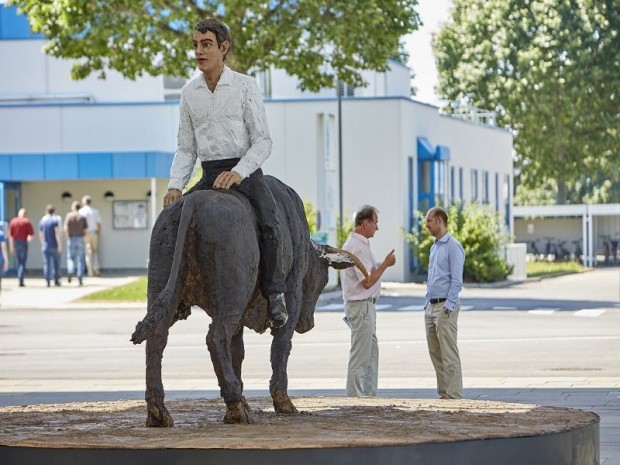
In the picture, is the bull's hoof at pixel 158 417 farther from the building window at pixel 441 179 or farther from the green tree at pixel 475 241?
the building window at pixel 441 179

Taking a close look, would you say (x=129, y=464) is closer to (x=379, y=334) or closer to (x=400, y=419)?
(x=400, y=419)

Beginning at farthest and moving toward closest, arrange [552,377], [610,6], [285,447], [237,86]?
1. [610,6]
2. [552,377]
3. [237,86]
4. [285,447]

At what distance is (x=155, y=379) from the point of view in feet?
33.6

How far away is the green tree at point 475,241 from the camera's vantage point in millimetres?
44469

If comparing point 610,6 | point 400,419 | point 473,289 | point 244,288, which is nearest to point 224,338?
point 244,288

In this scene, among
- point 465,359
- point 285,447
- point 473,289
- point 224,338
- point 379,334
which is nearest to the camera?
point 285,447

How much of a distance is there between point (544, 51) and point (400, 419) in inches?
2506

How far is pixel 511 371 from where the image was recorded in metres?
19.8

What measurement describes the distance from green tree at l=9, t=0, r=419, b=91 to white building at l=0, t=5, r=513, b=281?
22.3 ft

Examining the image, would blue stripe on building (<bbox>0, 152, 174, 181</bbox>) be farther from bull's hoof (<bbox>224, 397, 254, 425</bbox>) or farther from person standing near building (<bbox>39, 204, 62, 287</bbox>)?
bull's hoof (<bbox>224, 397, 254, 425</bbox>)

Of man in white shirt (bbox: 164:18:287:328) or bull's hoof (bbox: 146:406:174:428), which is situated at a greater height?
man in white shirt (bbox: 164:18:287:328)

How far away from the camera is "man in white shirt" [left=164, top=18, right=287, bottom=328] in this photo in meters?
10.8

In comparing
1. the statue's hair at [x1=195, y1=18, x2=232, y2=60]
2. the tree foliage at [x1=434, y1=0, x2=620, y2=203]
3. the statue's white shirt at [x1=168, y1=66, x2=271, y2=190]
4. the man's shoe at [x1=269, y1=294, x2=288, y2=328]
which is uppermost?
the tree foliage at [x1=434, y1=0, x2=620, y2=203]

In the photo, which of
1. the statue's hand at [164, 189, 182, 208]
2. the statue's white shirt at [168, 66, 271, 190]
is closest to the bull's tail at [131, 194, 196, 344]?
the statue's hand at [164, 189, 182, 208]
